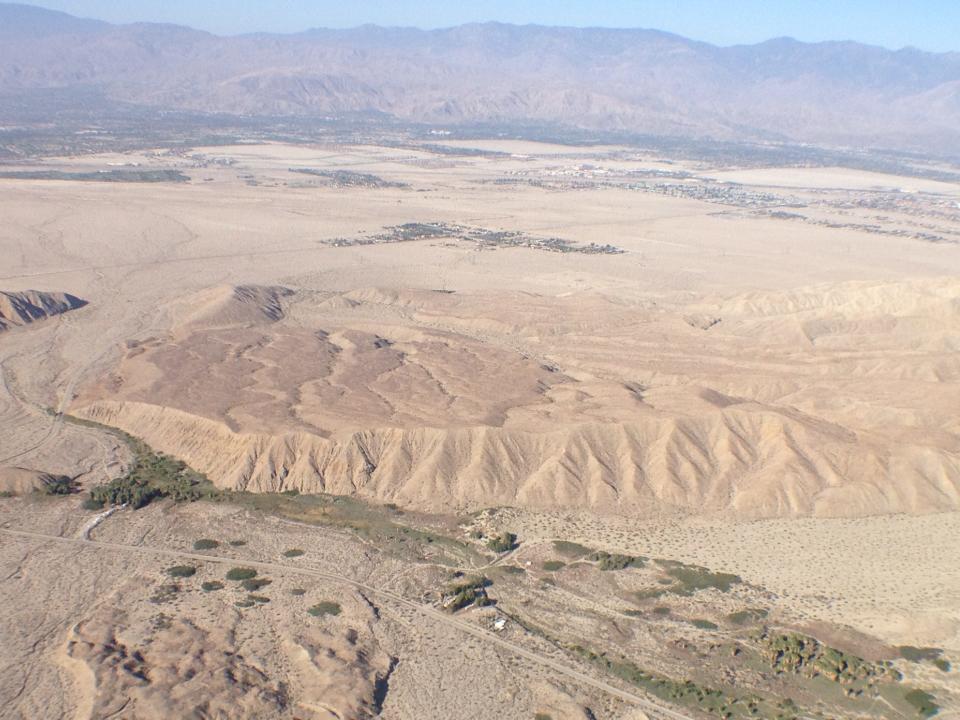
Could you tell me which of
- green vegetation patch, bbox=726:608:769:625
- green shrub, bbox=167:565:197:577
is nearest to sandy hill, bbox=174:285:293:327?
green shrub, bbox=167:565:197:577

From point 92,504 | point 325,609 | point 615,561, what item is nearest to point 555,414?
point 615,561

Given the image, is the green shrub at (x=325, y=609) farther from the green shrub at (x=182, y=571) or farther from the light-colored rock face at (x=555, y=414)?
the light-colored rock face at (x=555, y=414)

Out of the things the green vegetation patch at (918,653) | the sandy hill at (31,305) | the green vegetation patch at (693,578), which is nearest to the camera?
the green vegetation patch at (918,653)

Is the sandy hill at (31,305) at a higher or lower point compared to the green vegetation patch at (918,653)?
lower

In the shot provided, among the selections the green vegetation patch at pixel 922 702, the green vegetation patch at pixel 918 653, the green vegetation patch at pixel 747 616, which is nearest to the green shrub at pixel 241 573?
the green vegetation patch at pixel 747 616

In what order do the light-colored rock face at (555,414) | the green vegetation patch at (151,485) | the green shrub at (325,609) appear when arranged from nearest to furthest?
the green shrub at (325,609) < the green vegetation patch at (151,485) < the light-colored rock face at (555,414)

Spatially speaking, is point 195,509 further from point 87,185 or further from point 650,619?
point 87,185
